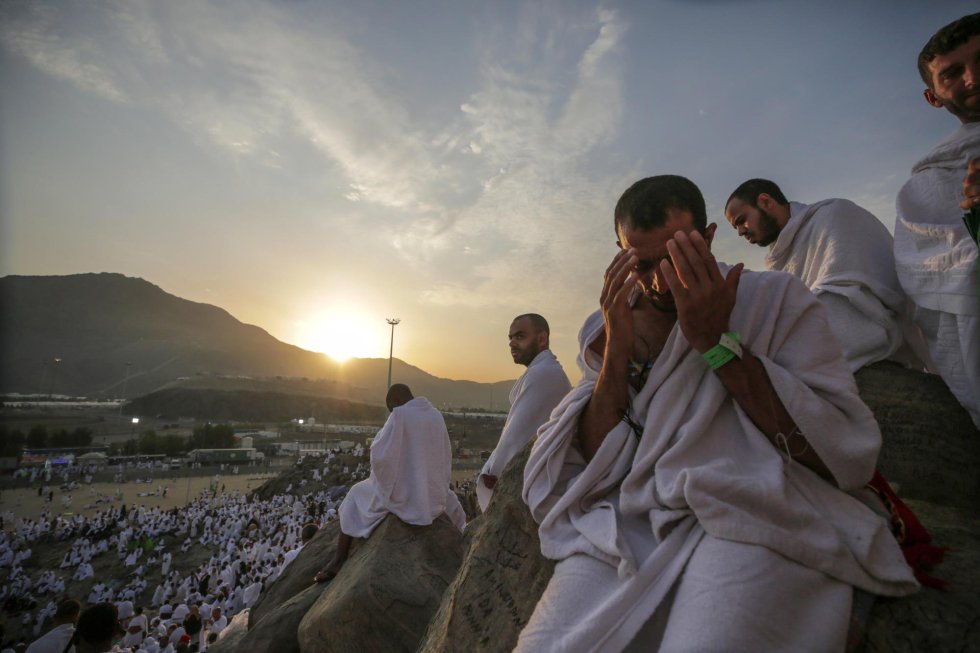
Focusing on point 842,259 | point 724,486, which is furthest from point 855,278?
point 724,486

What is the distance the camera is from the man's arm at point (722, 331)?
4.69ft

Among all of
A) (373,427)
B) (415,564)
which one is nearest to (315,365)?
(373,427)

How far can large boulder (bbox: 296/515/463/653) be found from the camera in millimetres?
3914

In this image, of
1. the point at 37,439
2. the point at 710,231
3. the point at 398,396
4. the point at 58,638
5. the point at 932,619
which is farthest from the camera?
the point at 37,439

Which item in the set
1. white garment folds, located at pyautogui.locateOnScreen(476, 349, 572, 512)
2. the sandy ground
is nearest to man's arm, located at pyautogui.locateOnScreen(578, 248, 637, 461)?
white garment folds, located at pyautogui.locateOnScreen(476, 349, 572, 512)

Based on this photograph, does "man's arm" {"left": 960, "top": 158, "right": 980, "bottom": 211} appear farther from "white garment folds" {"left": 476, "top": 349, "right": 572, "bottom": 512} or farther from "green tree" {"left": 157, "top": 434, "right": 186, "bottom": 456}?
"green tree" {"left": 157, "top": 434, "right": 186, "bottom": 456}

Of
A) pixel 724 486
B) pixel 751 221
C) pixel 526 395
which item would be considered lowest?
pixel 724 486

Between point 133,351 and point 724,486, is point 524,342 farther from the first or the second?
point 133,351

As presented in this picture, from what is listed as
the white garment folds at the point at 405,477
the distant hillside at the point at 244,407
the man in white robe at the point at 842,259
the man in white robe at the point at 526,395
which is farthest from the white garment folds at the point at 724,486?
the distant hillside at the point at 244,407

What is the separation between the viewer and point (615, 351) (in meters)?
1.80

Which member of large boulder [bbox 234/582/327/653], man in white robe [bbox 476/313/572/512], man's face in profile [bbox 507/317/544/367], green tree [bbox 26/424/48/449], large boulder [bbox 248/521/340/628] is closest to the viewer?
man in white robe [bbox 476/313/572/512]

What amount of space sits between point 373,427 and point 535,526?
7269 centimetres

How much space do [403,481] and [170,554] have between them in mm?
22686

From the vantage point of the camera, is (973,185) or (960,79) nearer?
(973,185)
